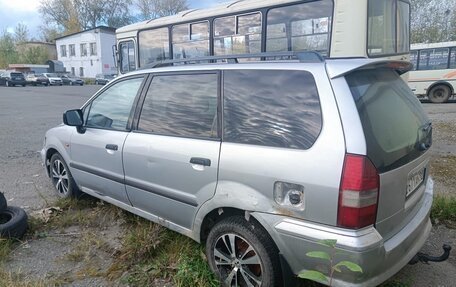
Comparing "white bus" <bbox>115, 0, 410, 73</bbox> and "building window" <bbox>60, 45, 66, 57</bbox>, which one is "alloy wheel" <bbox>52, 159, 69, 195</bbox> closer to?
"white bus" <bbox>115, 0, 410, 73</bbox>

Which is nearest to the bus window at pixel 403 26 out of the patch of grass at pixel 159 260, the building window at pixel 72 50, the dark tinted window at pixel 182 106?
the dark tinted window at pixel 182 106

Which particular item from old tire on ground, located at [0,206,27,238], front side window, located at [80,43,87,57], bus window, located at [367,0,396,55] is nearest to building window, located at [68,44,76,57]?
front side window, located at [80,43,87,57]

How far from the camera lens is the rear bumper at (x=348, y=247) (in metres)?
1.96

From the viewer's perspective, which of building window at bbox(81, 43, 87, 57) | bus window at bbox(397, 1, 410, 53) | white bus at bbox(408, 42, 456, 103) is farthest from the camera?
building window at bbox(81, 43, 87, 57)

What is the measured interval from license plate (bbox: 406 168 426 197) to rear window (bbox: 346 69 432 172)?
0.13m

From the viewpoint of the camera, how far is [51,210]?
3.94m

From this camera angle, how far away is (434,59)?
16125 millimetres

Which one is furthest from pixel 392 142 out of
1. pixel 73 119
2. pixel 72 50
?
pixel 72 50

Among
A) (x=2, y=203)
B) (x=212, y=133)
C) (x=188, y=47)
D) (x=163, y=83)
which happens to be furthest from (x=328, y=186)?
(x=188, y=47)

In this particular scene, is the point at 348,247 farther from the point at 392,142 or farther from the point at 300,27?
the point at 300,27

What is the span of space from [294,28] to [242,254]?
5.67 m

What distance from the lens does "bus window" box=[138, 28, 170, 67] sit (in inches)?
378

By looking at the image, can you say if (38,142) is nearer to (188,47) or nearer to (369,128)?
(188,47)

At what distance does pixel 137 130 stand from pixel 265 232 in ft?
5.18
